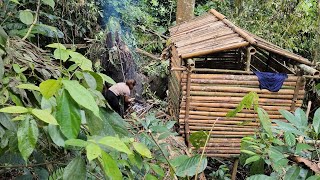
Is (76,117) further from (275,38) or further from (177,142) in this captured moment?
(275,38)

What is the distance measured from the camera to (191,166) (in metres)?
1.31

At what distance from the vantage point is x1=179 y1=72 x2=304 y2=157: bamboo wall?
190 inches

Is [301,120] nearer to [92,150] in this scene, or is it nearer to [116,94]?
[92,150]

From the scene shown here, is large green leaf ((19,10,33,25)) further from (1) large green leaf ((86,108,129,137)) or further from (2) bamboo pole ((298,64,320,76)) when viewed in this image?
(2) bamboo pole ((298,64,320,76))

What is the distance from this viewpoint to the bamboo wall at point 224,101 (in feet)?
15.9

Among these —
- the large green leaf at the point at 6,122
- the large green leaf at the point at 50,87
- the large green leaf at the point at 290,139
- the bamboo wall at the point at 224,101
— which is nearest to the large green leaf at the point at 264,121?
the large green leaf at the point at 290,139

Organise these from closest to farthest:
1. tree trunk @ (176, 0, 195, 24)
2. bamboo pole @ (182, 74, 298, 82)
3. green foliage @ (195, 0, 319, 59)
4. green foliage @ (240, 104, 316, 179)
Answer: green foliage @ (240, 104, 316, 179) < bamboo pole @ (182, 74, 298, 82) < tree trunk @ (176, 0, 195, 24) < green foliage @ (195, 0, 319, 59)

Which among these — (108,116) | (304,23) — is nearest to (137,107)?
(304,23)

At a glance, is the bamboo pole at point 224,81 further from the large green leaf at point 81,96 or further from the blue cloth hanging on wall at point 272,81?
the large green leaf at point 81,96

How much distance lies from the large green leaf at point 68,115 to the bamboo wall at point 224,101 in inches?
153

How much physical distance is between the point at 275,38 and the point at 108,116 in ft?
24.1

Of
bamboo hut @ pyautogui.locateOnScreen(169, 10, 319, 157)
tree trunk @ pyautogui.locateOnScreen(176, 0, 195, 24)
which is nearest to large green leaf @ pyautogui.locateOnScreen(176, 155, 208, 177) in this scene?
bamboo hut @ pyautogui.locateOnScreen(169, 10, 319, 157)

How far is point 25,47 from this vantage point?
5.22ft

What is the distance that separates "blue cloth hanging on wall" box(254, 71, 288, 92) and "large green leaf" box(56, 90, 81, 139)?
14.1ft
